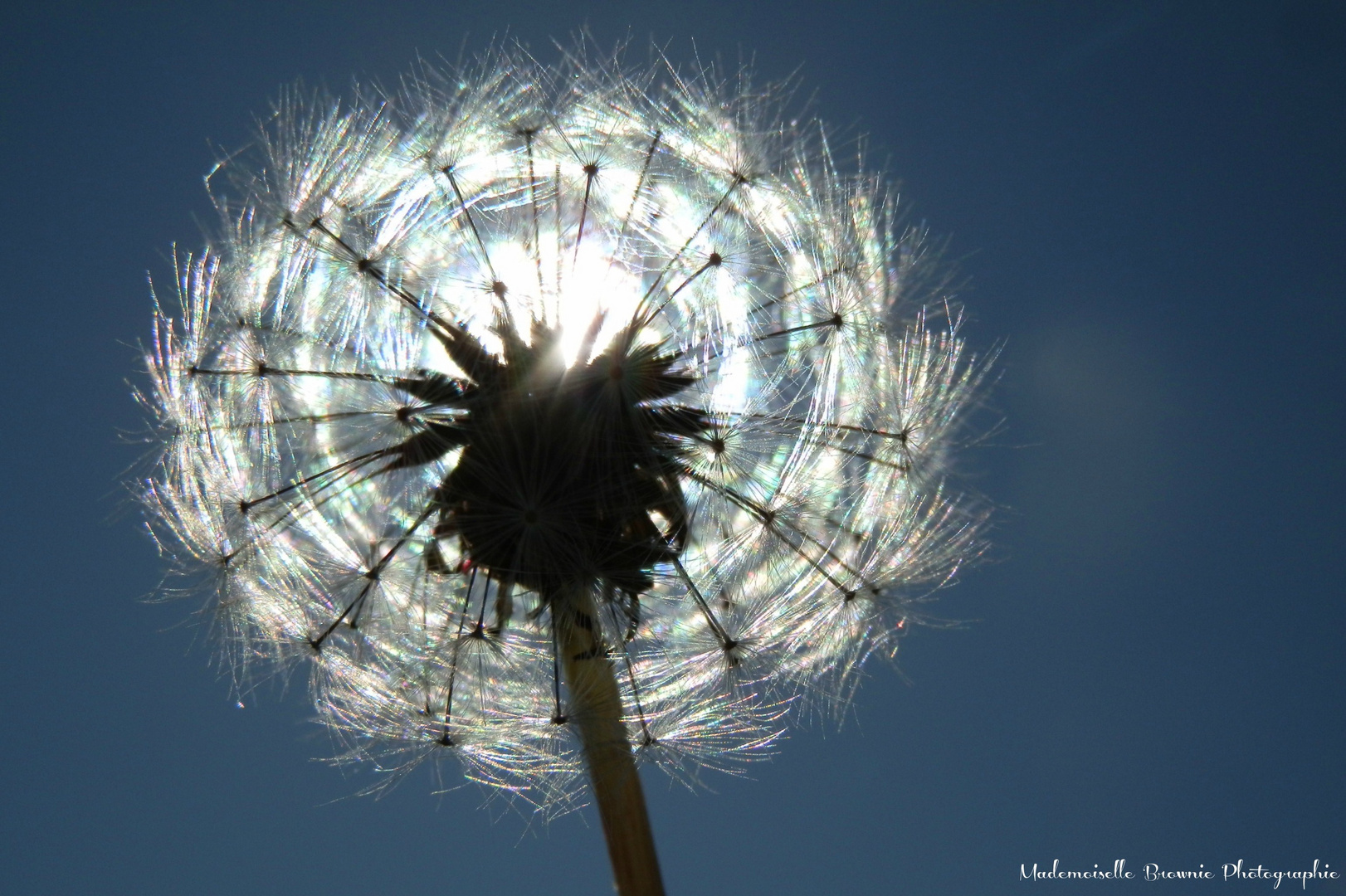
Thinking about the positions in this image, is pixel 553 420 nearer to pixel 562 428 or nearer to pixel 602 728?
pixel 562 428

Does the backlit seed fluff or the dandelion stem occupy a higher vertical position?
the backlit seed fluff

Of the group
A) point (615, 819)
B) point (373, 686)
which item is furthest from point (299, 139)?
point (615, 819)

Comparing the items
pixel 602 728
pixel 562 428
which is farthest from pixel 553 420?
pixel 602 728

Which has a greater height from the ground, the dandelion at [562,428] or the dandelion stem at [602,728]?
the dandelion at [562,428]

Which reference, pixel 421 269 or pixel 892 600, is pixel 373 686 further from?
pixel 892 600
